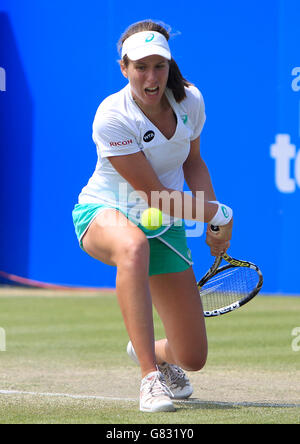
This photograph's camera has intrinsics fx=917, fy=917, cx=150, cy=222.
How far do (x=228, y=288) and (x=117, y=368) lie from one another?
1.20 m

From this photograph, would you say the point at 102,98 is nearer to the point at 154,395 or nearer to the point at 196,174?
the point at 196,174

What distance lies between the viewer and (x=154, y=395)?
3836mm

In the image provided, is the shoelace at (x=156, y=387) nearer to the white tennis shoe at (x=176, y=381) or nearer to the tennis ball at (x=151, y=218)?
the white tennis shoe at (x=176, y=381)

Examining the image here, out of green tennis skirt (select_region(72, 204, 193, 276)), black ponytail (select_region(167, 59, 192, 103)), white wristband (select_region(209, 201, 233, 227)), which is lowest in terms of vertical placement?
green tennis skirt (select_region(72, 204, 193, 276))

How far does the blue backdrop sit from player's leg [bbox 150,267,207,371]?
6085 mm

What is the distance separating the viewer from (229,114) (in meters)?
11.0

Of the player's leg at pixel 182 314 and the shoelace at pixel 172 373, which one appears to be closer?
the player's leg at pixel 182 314

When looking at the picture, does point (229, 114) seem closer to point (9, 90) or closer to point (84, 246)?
point (9, 90)

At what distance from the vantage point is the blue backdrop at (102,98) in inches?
417

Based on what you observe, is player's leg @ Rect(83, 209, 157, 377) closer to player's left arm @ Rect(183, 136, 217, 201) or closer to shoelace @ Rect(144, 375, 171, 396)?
shoelace @ Rect(144, 375, 171, 396)

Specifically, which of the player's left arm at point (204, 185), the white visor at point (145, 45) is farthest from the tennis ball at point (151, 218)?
the white visor at point (145, 45)

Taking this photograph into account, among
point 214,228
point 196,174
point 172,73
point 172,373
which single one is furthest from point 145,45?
point 172,373

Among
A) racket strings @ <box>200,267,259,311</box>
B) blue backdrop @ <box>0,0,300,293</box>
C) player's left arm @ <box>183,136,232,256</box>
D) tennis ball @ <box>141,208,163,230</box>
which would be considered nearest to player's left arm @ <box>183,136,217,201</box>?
player's left arm @ <box>183,136,232,256</box>

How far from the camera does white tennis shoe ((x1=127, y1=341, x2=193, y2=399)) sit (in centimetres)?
450
